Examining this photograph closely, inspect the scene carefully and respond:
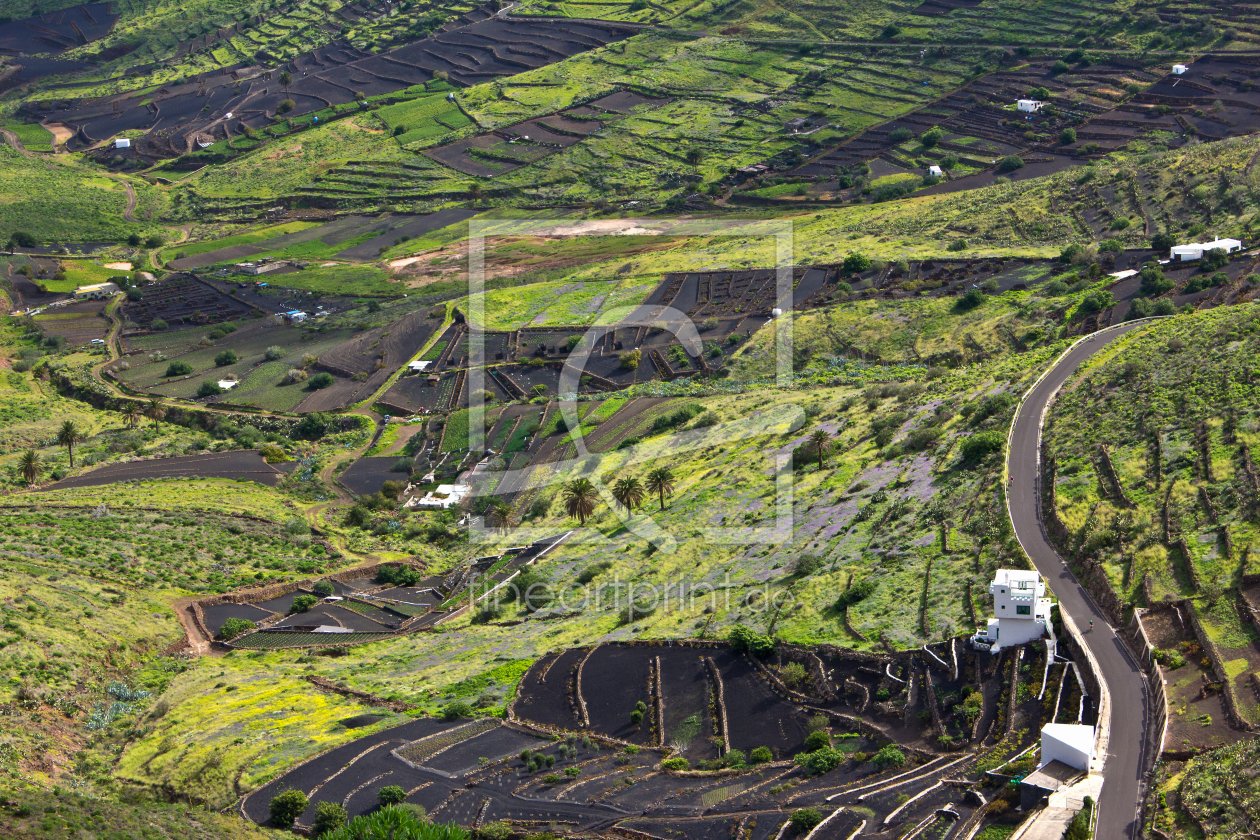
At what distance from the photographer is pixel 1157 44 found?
174750mm

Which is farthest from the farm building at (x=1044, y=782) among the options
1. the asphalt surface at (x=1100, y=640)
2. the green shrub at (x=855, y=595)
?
the green shrub at (x=855, y=595)

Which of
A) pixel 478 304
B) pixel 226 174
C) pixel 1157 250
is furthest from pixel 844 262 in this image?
pixel 226 174

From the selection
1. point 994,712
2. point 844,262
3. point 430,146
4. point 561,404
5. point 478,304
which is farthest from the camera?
point 430,146

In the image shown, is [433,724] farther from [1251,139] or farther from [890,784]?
[1251,139]

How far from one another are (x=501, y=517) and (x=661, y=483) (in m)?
16.0

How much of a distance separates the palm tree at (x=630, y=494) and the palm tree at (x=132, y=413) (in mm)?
59482

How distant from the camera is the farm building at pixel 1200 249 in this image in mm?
103062

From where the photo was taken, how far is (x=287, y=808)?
156 feet

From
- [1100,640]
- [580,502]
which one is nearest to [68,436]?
[580,502]

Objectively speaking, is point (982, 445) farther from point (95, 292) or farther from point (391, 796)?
point (95, 292)

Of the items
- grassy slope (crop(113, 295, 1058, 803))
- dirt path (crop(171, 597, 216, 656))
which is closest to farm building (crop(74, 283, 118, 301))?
grassy slope (crop(113, 295, 1058, 803))

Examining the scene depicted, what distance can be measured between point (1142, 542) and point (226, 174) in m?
182

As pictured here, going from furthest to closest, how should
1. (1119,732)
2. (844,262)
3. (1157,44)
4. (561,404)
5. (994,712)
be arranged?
(1157,44) → (844,262) → (561,404) → (994,712) → (1119,732)

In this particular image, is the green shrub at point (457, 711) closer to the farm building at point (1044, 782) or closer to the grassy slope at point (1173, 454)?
the farm building at point (1044, 782)
